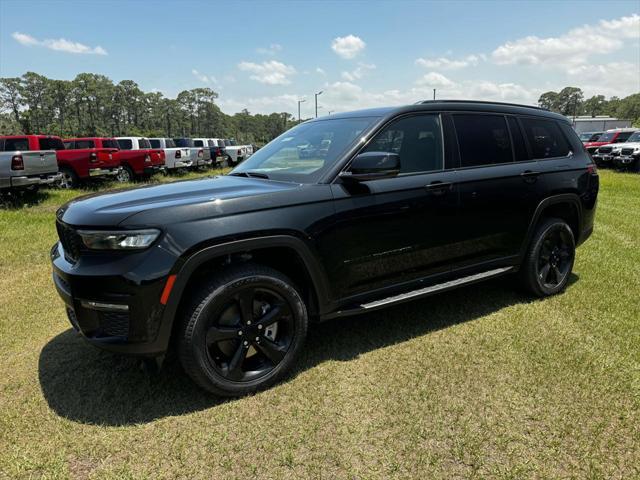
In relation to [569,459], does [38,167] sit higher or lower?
higher

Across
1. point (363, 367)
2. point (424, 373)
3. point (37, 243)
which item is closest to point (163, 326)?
point (363, 367)

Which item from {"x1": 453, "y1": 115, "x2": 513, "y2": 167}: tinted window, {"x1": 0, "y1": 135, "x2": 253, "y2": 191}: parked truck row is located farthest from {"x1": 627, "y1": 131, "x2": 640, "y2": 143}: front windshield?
{"x1": 453, "y1": 115, "x2": 513, "y2": 167}: tinted window

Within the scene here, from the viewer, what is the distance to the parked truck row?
31.5ft

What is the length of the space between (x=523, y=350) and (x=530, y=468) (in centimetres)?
129

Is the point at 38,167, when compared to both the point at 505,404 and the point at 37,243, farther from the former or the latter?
the point at 505,404

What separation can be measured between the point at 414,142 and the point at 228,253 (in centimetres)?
178

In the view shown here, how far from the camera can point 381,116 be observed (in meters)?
3.37

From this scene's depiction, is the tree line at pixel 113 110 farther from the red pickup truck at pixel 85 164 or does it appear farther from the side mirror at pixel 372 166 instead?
the side mirror at pixel 372 166

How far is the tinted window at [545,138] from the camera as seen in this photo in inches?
166

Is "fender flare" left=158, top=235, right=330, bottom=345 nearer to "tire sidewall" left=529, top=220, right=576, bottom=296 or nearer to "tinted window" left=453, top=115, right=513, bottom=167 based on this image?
"tinted window" left=453, top=115, right=513, bottom=167

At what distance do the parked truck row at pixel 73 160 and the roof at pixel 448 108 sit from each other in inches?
283

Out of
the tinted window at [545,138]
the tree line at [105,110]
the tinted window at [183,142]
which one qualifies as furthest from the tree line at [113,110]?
the tinted window at [545,138]

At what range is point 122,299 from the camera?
2.45 m

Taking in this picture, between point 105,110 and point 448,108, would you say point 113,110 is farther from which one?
point 448,108
